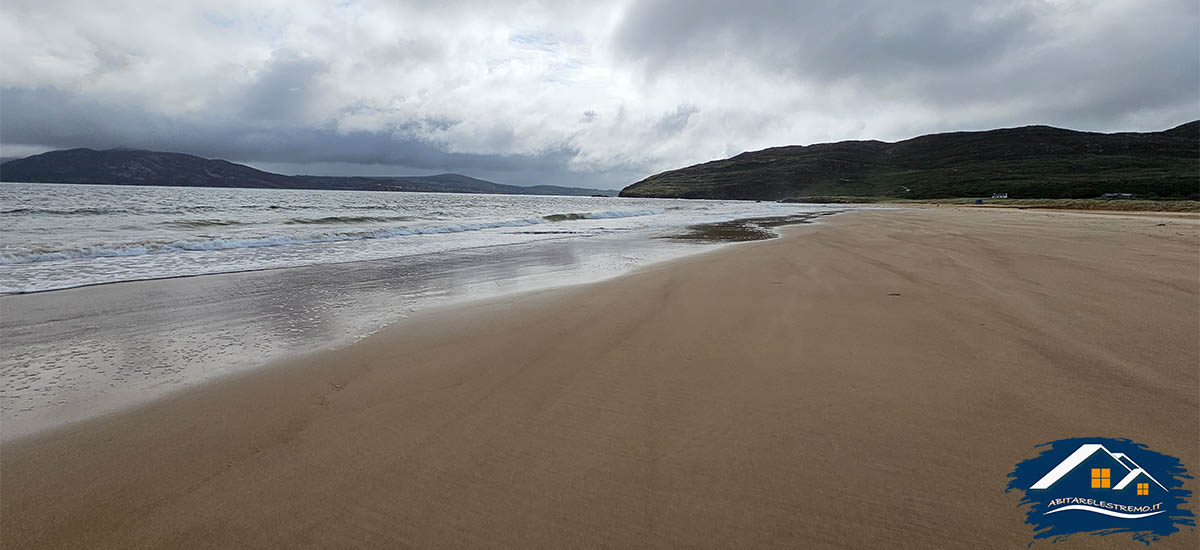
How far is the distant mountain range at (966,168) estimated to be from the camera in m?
70.5

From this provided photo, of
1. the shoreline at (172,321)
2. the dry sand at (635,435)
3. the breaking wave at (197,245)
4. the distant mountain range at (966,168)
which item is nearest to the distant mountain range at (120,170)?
the distant mountain range at (966,168)

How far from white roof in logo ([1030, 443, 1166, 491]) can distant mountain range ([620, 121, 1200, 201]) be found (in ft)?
242

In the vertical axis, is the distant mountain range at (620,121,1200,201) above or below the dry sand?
above

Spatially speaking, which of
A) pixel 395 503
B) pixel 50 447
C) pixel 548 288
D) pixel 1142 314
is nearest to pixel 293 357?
pixel 50 447

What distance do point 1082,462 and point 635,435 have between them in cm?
187

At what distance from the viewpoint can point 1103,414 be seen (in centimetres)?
238

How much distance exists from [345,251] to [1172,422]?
43.2ft

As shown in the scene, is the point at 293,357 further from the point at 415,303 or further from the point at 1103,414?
the point at 1103,414

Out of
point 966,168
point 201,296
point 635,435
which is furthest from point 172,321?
point 966,168

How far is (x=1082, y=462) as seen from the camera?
203 centimetres

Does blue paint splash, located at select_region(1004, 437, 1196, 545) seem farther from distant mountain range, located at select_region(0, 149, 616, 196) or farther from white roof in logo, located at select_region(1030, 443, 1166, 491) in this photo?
distant mountain range, located at select_region(0, 149, 616, 196)

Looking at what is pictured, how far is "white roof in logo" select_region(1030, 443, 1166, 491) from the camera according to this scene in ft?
6.24

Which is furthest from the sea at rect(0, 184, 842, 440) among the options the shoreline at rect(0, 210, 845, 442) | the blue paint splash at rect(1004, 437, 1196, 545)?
the blue paint splash at rect(1004, 437, 1196, 545)

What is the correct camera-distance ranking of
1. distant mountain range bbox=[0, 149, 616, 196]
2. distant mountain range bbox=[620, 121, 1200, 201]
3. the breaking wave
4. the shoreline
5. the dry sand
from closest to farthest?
the dry sand < the shoreline < the breaking wave < distant mountain range bbox=[620, 121, 1200, 201] < distant mountain range bbox=[0, 149, 616, 196]
